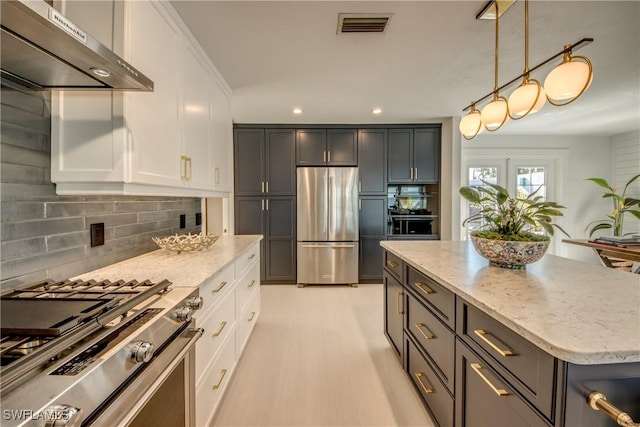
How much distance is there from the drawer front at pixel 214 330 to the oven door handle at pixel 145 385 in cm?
25

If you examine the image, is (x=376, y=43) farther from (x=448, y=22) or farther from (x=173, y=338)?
(x=173, y=338)

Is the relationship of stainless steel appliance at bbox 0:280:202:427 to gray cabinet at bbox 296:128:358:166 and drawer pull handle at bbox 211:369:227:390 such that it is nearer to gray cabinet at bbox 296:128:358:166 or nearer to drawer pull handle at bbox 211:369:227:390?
drawer pull handle at bbox 211:369:227:390

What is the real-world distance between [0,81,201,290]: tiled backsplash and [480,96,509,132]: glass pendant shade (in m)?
2.26

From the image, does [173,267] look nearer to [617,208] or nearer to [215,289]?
[215,289]

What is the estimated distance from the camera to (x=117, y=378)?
29.9 inches

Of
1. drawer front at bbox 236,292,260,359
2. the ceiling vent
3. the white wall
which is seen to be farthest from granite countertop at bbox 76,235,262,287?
the white wall

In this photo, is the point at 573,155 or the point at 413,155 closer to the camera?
the point at 413,155

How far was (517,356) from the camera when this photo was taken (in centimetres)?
89

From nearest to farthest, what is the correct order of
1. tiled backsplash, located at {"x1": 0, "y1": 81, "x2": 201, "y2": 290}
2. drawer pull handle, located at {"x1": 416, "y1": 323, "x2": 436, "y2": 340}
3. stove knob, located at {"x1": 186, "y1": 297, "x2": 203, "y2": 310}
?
tiled backsplash, located at {"x1": 0, "y1": 81, "x2": 201, "y2": 290}, stove knob, located at {"x1": 186, "y1": 297, "x2": 203, "y2": 310}, drawer pull handle, located at {"x1": 416, "y1": 323, "x2": 436, "y2": 340}

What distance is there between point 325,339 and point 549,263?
1815 millimetres

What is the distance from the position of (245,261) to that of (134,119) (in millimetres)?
1321

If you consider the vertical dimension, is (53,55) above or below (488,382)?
above

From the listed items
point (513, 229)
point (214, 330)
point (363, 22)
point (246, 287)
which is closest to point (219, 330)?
point (214, 330)

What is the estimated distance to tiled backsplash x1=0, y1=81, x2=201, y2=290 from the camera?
1062 millimetres
